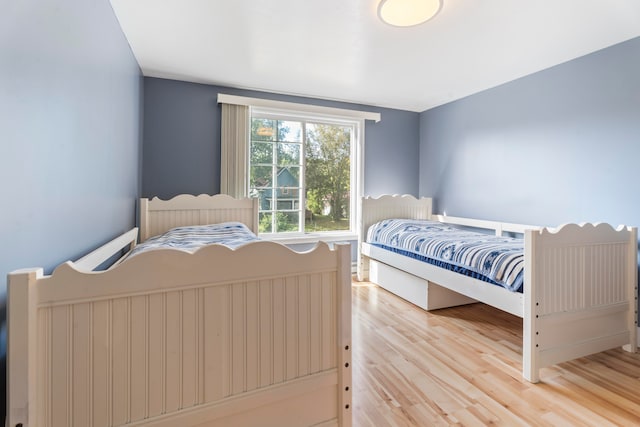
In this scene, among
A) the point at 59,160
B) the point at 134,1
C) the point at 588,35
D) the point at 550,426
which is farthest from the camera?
the point at 588,35

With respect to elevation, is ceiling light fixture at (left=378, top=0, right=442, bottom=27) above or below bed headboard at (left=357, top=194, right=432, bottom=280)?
above

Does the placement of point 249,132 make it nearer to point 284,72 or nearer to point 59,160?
point 284,72

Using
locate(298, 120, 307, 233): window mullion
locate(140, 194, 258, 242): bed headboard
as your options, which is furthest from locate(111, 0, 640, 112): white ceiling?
locate(140, 194, 258, 242): bed headboard

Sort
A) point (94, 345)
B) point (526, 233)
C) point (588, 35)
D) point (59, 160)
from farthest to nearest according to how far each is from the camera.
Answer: point (588, 35)
point (526, 233)
point (59, 160)
point (94, 345)

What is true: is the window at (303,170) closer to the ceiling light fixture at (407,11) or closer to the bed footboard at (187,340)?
the ceiling light fixture at (407,11)

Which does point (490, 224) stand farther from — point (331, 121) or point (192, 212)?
point (192, 212)

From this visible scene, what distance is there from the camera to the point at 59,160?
115 centimetres

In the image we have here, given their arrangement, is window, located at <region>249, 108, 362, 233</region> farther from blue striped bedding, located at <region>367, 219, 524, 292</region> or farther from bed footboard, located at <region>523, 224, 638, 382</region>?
bed footboard, located at <region>523, 224, 638, 382</region>

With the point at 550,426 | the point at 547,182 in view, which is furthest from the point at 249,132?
the point at 550,426

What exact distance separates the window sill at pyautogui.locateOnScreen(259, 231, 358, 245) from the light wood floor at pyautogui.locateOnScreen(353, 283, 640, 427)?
4.46ft

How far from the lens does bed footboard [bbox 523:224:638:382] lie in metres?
1.66

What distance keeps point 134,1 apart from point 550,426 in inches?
115

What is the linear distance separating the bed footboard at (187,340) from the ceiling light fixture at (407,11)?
4.73ft

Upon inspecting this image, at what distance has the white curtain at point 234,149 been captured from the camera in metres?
3.14
